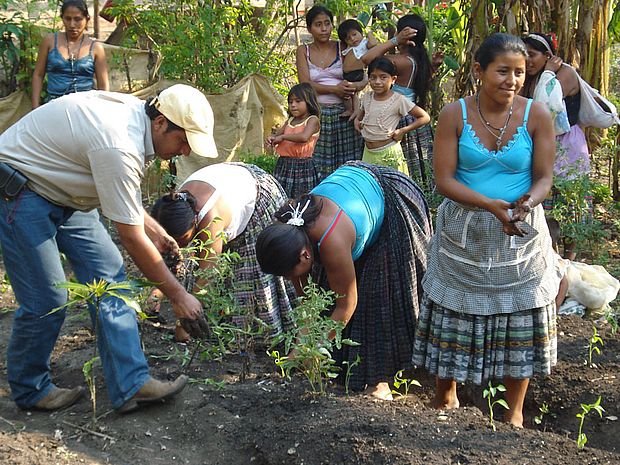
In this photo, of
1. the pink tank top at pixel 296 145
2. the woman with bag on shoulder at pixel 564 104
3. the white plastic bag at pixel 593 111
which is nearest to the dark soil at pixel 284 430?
the woman with bag on shoulder at pixel 564 104

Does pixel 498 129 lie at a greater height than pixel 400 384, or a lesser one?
greater

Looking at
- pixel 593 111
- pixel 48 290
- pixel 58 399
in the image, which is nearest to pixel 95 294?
pixel 48 290

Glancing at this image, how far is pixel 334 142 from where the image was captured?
7285 millimetres

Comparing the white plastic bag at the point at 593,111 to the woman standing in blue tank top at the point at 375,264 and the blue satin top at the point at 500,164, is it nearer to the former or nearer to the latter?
the woman standing in blue tank top at the point at 375,264

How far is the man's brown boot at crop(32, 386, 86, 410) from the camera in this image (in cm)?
362

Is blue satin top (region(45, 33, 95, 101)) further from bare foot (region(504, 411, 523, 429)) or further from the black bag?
bare foot (region(504, 411, 523, 429))

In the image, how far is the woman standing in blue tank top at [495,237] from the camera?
3408 mm

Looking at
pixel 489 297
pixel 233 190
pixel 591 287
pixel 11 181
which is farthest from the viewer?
pixel 591 287

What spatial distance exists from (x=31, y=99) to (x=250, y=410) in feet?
17.8

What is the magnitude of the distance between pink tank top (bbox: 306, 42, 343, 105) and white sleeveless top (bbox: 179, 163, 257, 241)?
9.56 feet

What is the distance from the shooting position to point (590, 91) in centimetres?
576

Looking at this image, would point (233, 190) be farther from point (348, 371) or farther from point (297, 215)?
point (348, 371)

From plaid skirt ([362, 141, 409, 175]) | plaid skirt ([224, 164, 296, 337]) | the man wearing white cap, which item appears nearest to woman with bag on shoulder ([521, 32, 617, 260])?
plaid skirt ([362, 141, 409, 175])

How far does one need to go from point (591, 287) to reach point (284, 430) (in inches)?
99.6
